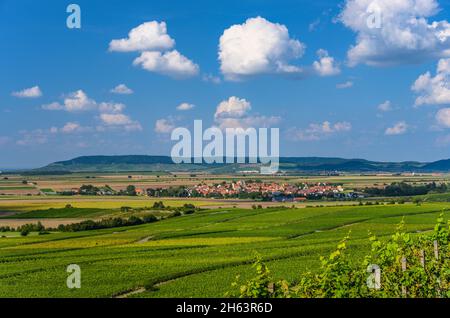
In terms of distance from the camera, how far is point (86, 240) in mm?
44812

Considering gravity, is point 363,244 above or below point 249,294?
below

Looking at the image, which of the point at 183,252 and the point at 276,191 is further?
the point at 276,191

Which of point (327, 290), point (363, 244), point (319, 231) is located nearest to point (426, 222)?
point (319, 231)

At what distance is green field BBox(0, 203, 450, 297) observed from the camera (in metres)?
23.2

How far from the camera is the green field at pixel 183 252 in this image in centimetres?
2325

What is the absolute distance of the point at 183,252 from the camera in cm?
3512

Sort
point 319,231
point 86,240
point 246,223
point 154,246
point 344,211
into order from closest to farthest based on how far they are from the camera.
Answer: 1. point 154,246
2. point 86,240
3. point 319,231
4. point 246,223
5. point 344,211

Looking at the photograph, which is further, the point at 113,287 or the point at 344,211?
the point at 344,211

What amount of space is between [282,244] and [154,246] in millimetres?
9290

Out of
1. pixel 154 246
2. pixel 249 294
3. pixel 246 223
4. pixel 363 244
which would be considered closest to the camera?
pixel 249 294

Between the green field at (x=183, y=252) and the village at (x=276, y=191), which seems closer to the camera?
the green field at (x=183, y=252)

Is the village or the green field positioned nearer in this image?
the green field

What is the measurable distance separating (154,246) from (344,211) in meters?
34.5

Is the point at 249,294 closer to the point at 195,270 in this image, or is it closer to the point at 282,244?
the point at 195,270
